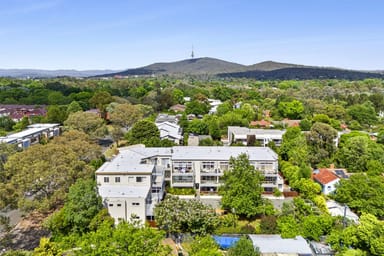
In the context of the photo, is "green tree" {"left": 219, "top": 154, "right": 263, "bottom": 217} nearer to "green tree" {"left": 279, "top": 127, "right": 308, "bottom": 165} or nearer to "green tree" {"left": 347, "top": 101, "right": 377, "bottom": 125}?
"green tree" {"left": 279, "top": 127, "right": 308, "bottom": 165}

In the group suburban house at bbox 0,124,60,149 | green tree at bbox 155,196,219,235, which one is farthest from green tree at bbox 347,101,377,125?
suburban house at bbox 0,124,60,149

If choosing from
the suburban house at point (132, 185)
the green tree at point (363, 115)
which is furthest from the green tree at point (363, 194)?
the green tree at point (363, 115)

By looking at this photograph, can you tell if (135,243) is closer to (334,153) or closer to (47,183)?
(47,183)

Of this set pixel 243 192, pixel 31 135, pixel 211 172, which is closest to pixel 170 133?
pixel 211 172

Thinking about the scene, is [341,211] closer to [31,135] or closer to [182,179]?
[182,179]

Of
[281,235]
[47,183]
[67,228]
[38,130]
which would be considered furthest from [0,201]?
[38,130]
